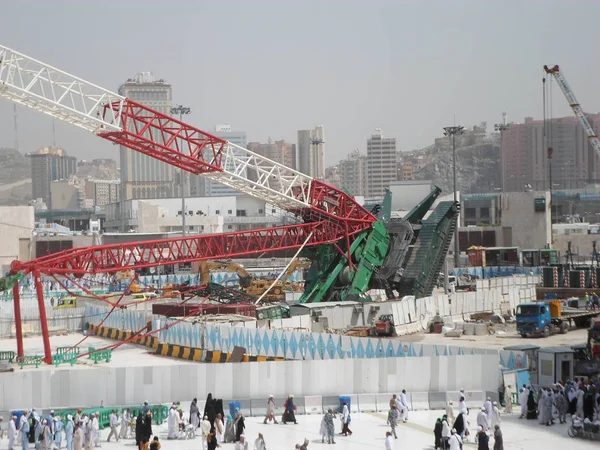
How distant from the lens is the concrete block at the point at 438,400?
103 feet

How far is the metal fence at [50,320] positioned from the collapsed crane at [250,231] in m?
7.25

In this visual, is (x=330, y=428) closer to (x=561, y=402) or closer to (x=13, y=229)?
(x=561, y=402)

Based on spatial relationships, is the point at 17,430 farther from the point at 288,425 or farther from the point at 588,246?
the point at 588,246

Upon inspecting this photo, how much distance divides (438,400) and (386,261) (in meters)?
26.9

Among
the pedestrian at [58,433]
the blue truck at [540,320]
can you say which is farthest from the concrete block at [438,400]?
the blue truck at [540,320]

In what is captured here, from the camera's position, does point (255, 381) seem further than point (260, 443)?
Yes

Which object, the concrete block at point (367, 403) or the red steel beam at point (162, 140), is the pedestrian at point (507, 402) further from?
the red steel beam at point (162, 140)

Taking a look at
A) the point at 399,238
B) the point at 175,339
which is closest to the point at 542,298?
the point at 399,238

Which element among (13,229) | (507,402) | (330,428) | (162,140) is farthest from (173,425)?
(13,229)

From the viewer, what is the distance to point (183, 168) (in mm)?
49625

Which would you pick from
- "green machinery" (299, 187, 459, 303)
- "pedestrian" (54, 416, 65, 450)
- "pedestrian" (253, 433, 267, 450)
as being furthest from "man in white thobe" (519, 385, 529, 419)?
"green machinery" (299, 187, 459, 303)

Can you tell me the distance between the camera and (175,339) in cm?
4681

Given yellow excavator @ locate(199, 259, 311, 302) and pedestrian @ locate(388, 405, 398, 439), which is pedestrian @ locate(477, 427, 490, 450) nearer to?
pedestrian @ locate(388, 405, 398, 439)

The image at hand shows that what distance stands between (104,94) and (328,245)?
16501mm
